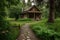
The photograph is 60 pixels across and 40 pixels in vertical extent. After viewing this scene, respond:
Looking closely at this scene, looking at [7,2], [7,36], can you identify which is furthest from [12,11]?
[7,36]

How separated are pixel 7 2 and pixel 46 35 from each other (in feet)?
24.9

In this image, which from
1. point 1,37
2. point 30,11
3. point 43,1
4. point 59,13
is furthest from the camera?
point 30,11

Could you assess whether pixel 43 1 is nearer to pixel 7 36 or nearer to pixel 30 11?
pixel 7 36

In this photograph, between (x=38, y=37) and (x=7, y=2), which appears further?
(x=7, y=2)

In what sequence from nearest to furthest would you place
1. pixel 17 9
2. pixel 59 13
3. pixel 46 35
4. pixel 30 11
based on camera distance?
pixel 46 35
pixel 59 13
pixel 17 9
pixel 30 11

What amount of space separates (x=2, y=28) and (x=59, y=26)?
28.2ft

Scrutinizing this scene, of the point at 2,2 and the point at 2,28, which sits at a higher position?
the point at 2,2

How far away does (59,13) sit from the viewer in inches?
1289

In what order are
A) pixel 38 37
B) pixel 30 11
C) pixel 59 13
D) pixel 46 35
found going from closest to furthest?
pixel 46 35, pixel 38 37, pixel 59 13, pixel 30 11

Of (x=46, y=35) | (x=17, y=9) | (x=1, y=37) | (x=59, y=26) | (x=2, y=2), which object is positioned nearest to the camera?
(x=1, y=37)

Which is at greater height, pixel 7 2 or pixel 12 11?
pixel 7 2

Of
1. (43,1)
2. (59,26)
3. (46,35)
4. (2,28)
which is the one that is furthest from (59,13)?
(2,28)

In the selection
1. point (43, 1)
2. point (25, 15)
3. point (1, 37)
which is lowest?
point (25, 15)

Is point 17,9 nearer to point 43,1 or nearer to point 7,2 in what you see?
point 43,1
